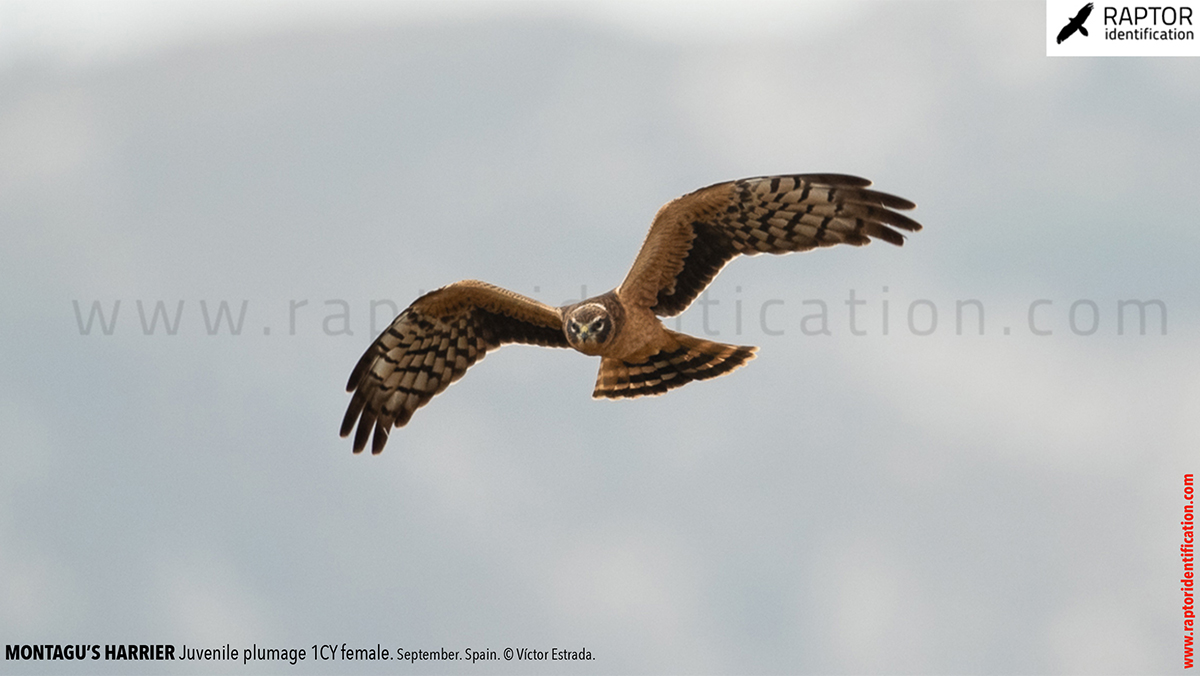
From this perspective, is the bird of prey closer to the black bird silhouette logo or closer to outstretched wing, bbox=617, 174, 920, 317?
outstretched wing, bbox=617, 174, 920, 317

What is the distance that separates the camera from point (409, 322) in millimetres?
14188

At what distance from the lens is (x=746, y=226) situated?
→ 1352 cm

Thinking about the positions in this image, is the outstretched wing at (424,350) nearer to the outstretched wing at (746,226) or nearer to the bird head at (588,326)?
the bird head at (588,326)

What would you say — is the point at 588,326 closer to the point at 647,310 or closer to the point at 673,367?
the point at 647,310

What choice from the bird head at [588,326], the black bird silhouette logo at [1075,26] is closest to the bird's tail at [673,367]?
the bird head at [588,326]

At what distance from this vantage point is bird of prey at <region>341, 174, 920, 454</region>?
1316 centimetres

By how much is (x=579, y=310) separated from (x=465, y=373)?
6.02 ft

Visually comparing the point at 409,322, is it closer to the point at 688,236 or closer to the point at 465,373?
the point at 465,373

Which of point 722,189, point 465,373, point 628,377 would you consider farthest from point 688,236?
point 465,373

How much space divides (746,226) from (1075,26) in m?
5.95

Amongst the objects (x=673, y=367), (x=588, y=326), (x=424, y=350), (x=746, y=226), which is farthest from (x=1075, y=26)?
(x=424, y=350)

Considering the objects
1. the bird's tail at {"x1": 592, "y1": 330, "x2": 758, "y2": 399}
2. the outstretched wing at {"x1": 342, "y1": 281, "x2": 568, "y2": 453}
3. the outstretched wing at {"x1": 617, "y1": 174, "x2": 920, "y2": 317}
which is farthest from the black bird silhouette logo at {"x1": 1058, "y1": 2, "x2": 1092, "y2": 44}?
the outstretched wing at {"x1": 342, "y1": 281, "x2": 568, "y2": 453}

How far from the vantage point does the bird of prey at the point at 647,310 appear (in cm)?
1316

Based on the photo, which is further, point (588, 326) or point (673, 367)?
point (673, 367)
